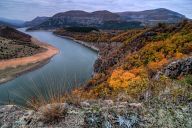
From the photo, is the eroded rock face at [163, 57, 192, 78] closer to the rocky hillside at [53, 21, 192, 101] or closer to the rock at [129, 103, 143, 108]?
the rocky hillside at [53, 21, 192, 101]

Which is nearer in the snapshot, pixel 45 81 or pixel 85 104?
pixel 85 104

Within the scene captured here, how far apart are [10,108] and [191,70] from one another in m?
8.56

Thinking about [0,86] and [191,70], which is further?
[0,86]

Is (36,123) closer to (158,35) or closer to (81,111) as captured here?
(81,111)

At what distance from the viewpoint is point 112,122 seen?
5.91 m

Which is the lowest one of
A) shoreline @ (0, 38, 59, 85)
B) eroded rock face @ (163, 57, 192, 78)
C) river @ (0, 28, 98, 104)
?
shoreline @ (0, 38, 59, 85)

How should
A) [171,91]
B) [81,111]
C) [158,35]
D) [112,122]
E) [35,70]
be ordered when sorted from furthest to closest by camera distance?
[35,70]
[158,35]
[171,91]
[81,111]
[112,122]

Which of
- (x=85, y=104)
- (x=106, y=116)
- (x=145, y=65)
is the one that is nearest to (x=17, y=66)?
(x=145, y=65)

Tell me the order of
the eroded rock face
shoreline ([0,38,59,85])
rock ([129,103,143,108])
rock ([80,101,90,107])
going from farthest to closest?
shoreline ([0,38,59,85]), the eroded rock face, rock ([80,101,90,107]), rock ([129,103,143,108])

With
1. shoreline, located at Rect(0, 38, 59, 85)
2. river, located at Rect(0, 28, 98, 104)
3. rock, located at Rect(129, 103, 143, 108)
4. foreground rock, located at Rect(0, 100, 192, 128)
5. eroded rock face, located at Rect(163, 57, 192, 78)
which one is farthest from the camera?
shoreline, located at Rect(0, 38, 59, 85)

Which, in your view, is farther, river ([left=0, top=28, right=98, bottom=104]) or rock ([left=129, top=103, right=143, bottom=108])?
river ([left=0, top=28, right=98, bottom=104])

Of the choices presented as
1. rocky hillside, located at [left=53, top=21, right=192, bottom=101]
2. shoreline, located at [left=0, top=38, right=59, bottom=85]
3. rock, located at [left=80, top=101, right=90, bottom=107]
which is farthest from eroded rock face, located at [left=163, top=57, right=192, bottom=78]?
shoreline, located at [left=0, top=38, right=59, bottom=85]

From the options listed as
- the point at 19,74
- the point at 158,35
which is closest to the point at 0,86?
the point at 19,74

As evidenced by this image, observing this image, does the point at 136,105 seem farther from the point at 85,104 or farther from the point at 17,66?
the point at 17,66
